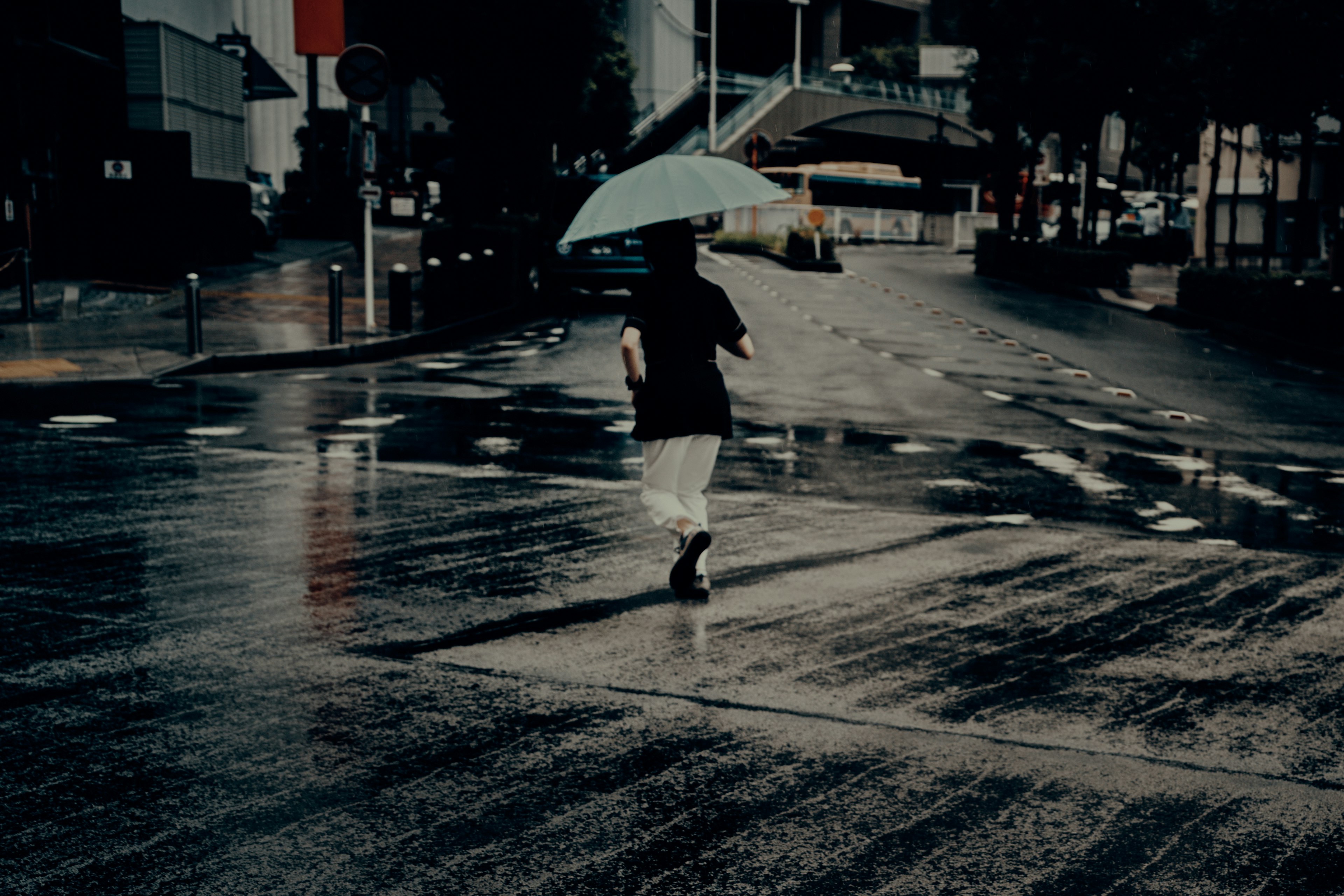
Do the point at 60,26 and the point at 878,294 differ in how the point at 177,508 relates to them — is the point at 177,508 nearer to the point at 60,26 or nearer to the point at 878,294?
the point at 60,26

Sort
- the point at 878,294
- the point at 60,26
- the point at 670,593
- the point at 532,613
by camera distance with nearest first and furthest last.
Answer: the point at 532,613
the point at 670,593
the point at 60,26
the point at 878,294

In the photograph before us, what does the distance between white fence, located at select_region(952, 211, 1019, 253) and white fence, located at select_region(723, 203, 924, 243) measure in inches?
9.8

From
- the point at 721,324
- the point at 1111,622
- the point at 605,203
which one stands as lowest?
the point at 1111,622

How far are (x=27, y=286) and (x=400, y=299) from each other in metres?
4.86

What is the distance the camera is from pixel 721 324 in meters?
6.00

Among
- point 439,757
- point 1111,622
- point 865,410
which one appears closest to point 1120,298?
point 865,410

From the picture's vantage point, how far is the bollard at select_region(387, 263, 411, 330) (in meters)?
17.6

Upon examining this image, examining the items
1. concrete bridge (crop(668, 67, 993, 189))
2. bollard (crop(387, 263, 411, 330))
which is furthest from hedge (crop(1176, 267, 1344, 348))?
concrete bridge (crop(668, 67, 993, 189))

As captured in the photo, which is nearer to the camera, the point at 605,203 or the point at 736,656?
the point at 736,656

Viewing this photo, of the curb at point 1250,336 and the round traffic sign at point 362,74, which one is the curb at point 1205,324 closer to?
the curb at point 1250,336

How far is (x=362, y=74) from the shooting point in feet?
58.1

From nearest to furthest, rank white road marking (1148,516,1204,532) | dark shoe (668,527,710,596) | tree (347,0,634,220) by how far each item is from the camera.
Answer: dark shoe (668,527,710,596) → white road marking (1148,516,1204,532) → tree (347,0,634,220)

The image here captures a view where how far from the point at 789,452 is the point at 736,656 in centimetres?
503

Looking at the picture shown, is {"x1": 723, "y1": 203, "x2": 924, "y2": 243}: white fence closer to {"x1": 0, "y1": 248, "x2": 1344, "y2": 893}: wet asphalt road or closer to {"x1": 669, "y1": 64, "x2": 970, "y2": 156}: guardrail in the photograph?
{"x1": 669, "y1": 64, "x2": 970, "y2": 156}: guardrail
